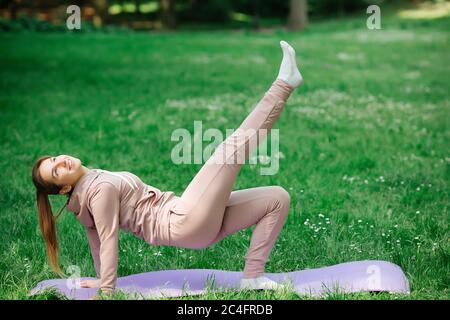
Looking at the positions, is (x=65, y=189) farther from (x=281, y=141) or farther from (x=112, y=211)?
(x=281, y=141)

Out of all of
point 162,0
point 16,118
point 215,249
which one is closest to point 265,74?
point 16,118

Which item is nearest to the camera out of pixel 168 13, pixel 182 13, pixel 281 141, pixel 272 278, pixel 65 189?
pixel 65 189

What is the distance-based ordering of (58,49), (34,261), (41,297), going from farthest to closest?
(58,49)
(34,261)
(41,297)

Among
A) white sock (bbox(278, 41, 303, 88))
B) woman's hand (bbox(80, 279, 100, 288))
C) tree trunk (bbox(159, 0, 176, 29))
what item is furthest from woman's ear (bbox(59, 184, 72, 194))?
tree trunk (bbox(159, 0, 176, 29))

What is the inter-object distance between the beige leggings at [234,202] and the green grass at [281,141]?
1.08ft

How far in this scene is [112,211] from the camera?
3.86m

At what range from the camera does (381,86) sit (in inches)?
500

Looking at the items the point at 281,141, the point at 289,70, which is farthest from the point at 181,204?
the point at 281,141

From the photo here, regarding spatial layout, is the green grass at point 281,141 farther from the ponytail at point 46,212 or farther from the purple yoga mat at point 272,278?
the ponytail at point 46,212

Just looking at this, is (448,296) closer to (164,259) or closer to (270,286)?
(270,286)

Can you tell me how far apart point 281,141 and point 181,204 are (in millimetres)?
4448

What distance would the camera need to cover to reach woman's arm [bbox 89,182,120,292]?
3797 millimetres

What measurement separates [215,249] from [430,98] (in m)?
7.43

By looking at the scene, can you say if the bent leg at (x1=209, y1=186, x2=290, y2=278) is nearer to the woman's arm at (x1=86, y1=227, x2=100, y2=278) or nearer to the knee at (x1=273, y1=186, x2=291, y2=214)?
the knee at (x1=273, y1=186, x2=291, y2=214)
